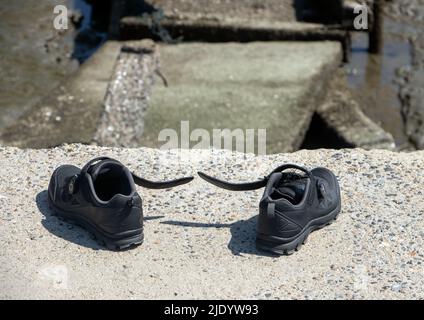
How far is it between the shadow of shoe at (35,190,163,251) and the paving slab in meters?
3.27

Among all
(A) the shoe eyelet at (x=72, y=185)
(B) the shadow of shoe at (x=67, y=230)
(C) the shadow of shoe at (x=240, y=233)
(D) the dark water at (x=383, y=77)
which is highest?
(A) the shoe eyelet at (x=72, y=185)

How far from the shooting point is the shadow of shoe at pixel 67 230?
14.8ft

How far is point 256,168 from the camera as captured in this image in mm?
5305

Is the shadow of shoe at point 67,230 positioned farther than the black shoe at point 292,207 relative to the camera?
Yes

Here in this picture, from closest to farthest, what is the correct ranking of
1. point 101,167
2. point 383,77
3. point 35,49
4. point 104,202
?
point 104,202
point 101,167
point 383,77
point 35,49

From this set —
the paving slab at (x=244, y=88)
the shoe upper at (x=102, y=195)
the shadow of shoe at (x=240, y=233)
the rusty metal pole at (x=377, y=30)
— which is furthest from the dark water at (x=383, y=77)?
the shoe upper at (x=102, y=195)

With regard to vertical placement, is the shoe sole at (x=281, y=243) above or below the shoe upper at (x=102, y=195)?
below

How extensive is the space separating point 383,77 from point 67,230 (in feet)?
24.2

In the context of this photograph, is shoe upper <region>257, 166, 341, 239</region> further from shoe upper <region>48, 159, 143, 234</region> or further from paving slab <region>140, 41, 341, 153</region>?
paving slab <region>140, 41, 341, 153</region>

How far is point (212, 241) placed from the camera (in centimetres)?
458

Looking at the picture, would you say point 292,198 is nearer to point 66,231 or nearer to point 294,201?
point 294,201

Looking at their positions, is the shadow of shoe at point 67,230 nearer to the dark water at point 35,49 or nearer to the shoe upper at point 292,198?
the shoe upper at point 292,198

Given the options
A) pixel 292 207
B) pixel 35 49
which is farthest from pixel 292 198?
pixel 35 49
